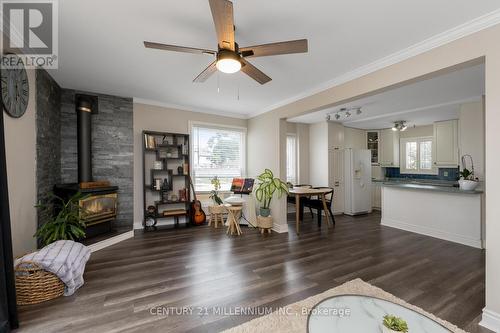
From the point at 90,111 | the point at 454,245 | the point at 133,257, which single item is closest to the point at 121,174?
the point at 90,111

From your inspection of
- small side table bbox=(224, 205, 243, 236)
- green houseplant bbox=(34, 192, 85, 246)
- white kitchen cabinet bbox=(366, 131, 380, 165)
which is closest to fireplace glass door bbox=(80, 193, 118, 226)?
green houseplant bbox=(34, 192, 85, 246)

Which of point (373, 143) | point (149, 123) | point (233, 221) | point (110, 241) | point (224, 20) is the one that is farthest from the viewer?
point (373, 143)

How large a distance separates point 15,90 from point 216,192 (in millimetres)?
3462

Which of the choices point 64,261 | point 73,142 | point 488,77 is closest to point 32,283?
point 64,261

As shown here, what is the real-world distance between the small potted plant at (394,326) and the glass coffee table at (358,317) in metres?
0.11

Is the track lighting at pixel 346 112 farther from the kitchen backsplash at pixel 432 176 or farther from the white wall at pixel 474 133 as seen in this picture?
the kitchen backsplash at pixel 432 176

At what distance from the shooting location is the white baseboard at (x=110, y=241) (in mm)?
3232

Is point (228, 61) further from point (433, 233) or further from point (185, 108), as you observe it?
point (433, 233)

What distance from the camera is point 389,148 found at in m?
6.44

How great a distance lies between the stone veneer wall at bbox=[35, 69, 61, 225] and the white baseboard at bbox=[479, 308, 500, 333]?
4.80 meters

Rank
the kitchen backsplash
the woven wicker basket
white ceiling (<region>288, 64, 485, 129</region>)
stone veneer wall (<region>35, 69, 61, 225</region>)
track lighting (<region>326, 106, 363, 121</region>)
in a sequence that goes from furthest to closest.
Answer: the kitchen backsplash
track lighting (<region>326, 106, 363, 121</region>)
white ceiling (<region>288, 64, 485, 129</region>)
stone veneer wall (<region>35, 69, 61, 225</region>)
the woven wicker basket

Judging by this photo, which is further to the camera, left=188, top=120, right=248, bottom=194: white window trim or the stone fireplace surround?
left=188, top=120, right=248, bottom=194: white window trim

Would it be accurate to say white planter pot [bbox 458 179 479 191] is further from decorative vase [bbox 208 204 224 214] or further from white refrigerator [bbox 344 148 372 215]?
decorative vase [bbox 208 204 224 214]

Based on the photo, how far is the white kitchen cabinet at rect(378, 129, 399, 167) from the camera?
6.36m
